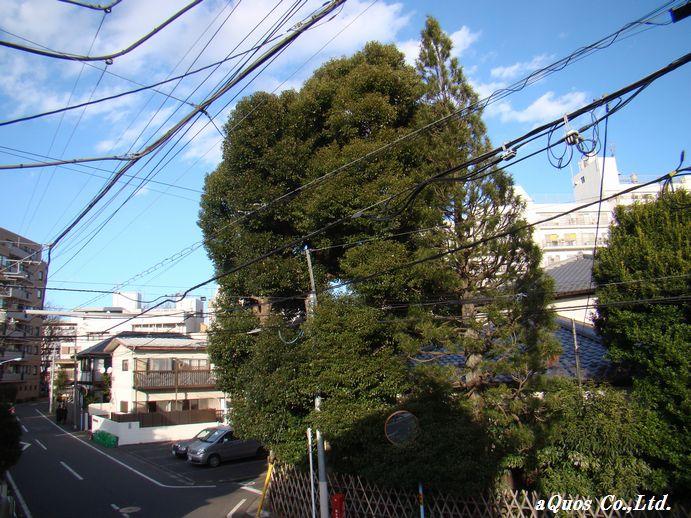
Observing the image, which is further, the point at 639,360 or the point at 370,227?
the point at 370,227

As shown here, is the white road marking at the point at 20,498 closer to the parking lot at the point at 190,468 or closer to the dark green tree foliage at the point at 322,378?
the parking lot at the point at 190,468

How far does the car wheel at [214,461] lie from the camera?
22922 mm

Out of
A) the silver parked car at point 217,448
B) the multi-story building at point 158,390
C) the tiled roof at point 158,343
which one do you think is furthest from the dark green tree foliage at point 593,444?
the tiled roof at point 158,343

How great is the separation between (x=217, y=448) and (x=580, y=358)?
17.0m

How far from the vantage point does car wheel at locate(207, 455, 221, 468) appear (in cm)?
2292

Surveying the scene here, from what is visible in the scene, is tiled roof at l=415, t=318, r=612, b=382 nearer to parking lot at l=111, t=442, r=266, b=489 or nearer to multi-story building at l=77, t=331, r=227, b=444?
parking lot at l=111, t=442, r=266, b=489

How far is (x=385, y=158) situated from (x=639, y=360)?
7586 millimetres

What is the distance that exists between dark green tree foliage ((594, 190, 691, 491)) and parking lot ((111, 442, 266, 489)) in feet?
49.0

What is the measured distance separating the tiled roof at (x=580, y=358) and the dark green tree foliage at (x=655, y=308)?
46.8 inches

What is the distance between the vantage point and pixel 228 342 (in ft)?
51.6

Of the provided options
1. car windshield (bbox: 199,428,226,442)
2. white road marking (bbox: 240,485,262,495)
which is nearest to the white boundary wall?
car windshield (bbox: 199,428,226,442)

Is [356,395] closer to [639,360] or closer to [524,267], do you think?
[524,267]

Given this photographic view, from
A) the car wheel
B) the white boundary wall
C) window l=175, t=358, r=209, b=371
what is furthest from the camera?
window l=175, t=358, r=209, b=371

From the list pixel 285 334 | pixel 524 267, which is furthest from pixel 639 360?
pixel 285 334
